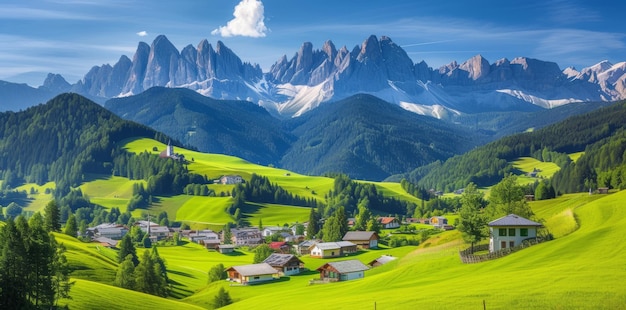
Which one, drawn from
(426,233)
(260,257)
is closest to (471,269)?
(260,257)

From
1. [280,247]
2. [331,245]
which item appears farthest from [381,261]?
[280,247]

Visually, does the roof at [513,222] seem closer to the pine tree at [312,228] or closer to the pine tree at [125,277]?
the pine tree at [125,277]

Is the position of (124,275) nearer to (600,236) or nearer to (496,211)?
(496,211)

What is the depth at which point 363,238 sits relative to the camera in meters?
159

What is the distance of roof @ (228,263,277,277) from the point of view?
356ft

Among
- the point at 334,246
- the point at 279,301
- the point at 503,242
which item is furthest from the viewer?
Result: the point at 334,246

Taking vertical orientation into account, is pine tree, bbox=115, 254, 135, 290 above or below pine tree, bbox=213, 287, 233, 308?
above

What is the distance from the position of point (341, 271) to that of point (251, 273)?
16.5 metres

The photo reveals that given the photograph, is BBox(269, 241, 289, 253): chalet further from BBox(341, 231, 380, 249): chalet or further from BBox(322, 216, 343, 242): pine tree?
BBox(341, 231, 380, 249): chalet

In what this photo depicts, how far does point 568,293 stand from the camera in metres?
47.8

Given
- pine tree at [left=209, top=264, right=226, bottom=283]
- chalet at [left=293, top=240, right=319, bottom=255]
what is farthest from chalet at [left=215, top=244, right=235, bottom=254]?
pine tree at [left=209, top=264, right=226, bottom=283]

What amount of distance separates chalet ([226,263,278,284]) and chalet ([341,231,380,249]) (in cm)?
4802

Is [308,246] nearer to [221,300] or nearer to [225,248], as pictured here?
[225,248]

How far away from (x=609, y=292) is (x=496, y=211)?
4395 cm
